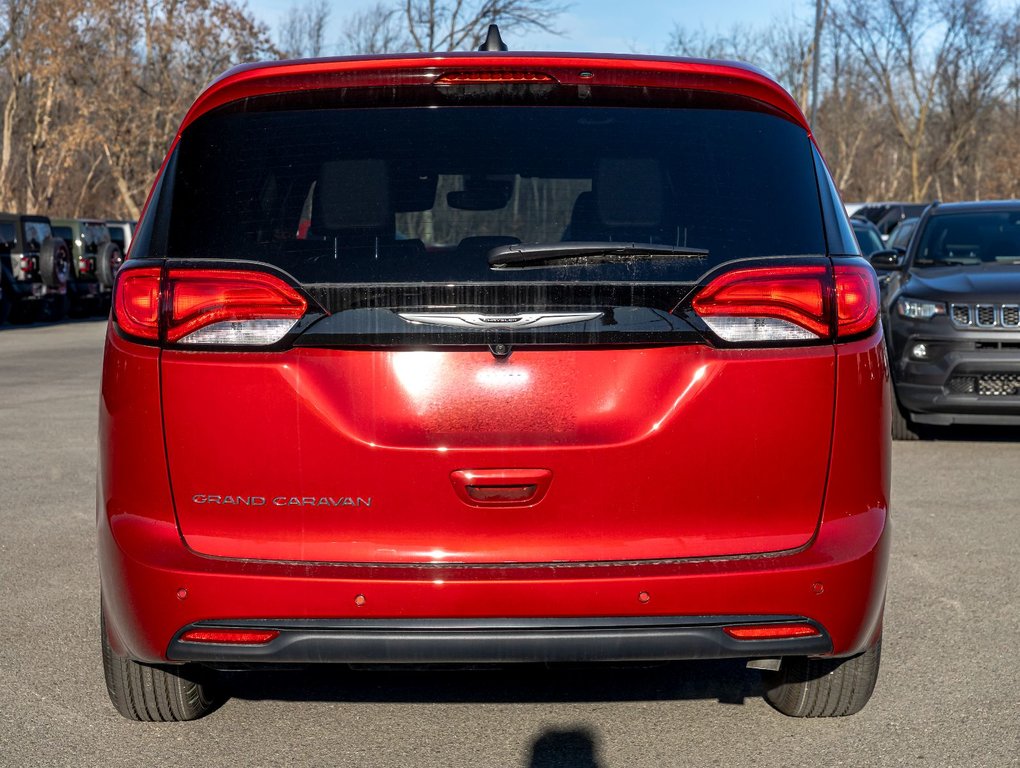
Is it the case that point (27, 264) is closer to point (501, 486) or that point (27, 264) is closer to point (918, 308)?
point (918, 308)

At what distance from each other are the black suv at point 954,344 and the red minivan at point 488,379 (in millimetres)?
6648

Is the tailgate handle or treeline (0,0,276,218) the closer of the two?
the tailgate handle

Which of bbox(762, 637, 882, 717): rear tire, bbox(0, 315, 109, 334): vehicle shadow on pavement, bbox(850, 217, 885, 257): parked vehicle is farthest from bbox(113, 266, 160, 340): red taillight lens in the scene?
bbox(0, 315, 109, 334): vehicle shadow on pavement

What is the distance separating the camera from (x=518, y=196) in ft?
11.1

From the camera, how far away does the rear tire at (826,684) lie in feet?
13.1

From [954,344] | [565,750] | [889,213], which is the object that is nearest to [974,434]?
[954,344]

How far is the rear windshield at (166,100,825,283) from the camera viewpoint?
3.36 meters

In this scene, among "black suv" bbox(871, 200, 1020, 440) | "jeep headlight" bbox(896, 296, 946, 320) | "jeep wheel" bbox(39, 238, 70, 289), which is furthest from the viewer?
"jeep wheel" bbox(39, 238, 70, 289)

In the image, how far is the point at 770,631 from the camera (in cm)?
340

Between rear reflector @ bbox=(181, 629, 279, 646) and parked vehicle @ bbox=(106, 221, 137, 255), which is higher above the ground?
rear reflector @ bbox=(181, 629, 279, 646)

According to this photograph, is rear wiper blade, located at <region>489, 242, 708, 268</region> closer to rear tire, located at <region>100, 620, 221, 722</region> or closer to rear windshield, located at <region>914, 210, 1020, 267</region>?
rear tire, located at <region>100, 620, 221, 722</region>

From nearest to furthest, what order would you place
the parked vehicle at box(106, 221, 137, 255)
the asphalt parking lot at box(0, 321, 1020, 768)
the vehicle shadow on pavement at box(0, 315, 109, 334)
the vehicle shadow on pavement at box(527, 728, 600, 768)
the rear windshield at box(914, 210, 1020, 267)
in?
1. the vehicle shadow on pavement at box(527, 728, 600, 768)
2. the asphalt parking lot at box(0, 321, 1020, 768)
3. the rear windshield at box(914, 210, 1020, 267)
4. the vehicle shadow on pavement at box(0, 315, 109, 334)
5. the parked vehicle at box(106, 221, 137, 255)

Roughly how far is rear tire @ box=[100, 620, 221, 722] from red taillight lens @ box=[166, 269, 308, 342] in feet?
3.59

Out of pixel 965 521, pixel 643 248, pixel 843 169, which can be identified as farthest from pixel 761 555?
pixel 843 169
